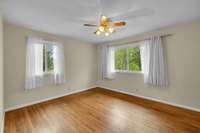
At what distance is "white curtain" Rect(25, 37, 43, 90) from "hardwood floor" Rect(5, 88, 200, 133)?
0.71 m

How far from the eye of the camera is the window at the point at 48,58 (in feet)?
10.6

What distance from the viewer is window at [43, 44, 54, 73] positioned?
10.6 feet

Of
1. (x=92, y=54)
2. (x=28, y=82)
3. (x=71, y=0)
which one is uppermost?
(x=71, y=0)

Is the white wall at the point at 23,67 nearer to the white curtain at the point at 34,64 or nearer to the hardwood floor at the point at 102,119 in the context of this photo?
the white curtain at the point at 34,64

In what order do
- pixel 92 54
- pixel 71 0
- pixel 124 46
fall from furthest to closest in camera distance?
1. pixel 92 54
2. pixel 124 46
3. pixel 71 0

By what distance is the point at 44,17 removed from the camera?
2188 millimetres

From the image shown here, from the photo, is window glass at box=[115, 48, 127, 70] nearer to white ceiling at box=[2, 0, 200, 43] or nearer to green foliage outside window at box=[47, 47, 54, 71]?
white ceiling at box=[2, 0, 200, 43]

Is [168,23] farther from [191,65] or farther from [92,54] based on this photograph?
[92,54]

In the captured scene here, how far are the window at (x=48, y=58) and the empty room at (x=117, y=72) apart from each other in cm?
3

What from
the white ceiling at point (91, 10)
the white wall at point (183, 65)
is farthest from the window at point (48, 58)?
the white wall at point (183, 65)

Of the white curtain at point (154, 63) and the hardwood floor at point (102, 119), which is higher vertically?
the white curtain at point (154, 63)

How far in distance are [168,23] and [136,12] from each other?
1.25 meters

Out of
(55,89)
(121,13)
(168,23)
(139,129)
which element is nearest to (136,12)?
(121,13)

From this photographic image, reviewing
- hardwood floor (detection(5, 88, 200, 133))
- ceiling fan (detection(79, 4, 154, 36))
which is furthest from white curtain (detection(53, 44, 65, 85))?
ceiling fan (detection(79, 4, 154, 36))
